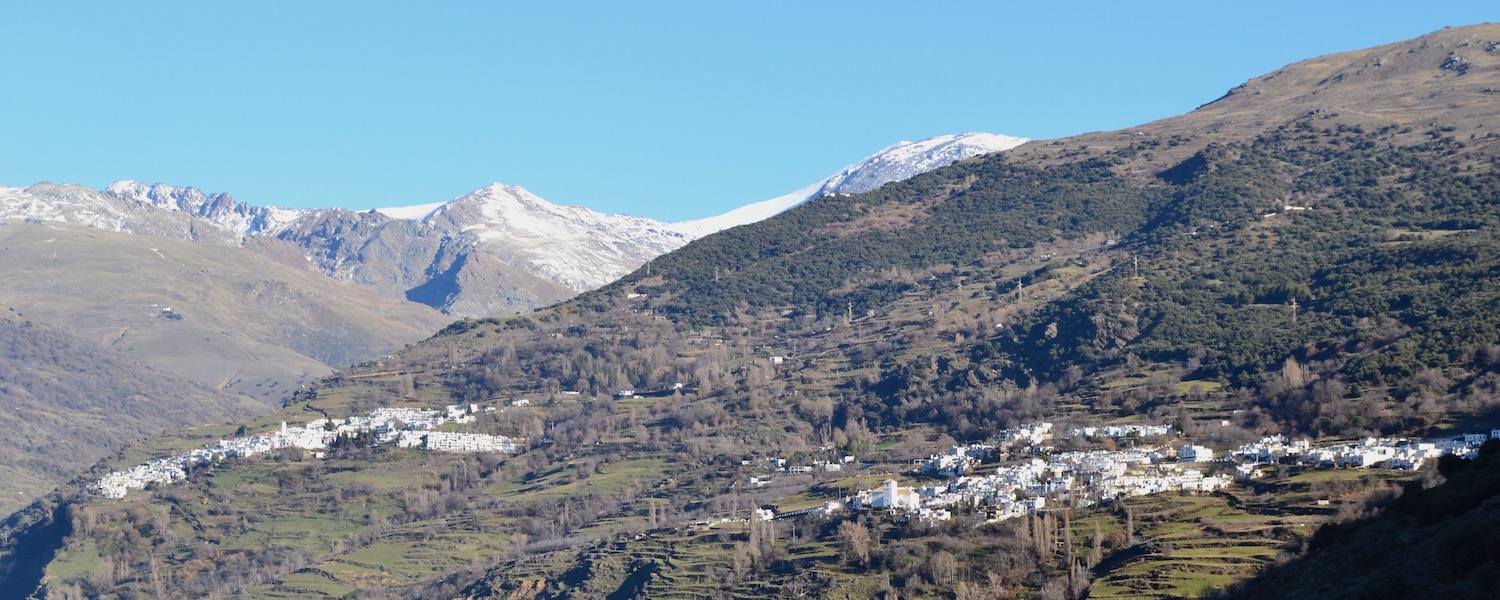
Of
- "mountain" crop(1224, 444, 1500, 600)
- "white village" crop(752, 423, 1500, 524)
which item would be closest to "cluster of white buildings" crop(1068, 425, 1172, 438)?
"white village" crop(752, 423, 1500, 524)

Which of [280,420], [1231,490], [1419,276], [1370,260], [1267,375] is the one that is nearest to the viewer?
[1231,490]

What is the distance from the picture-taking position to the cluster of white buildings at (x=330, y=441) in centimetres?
16338

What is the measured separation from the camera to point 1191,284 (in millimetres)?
150125

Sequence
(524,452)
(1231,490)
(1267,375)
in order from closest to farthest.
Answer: (1231,490)
(1267,375)
(524,452)

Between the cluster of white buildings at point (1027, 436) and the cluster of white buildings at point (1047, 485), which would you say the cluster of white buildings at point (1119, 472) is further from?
the cluster of white buildings at point (1027, 436)

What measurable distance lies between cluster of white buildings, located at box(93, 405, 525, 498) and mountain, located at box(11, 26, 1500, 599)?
2.50 metres

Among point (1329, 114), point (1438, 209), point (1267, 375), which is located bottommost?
point (1267, 375)

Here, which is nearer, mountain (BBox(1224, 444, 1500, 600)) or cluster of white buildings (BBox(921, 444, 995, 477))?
mountain (BBox(1224, 444, 1500, 600))

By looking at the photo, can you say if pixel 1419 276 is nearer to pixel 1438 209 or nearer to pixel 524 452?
pixel 1438 209

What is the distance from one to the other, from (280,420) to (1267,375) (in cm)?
9946

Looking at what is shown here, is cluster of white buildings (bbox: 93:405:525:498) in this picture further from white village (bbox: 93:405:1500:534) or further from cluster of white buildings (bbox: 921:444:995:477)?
cluster of white buildings (bbox: 921:444:995:477)

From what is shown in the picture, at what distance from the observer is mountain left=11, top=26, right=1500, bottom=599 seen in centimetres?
9819

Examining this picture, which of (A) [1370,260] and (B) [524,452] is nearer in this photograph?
(A) [1370,260]

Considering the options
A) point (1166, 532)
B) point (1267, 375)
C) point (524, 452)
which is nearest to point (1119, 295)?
point (1267, 375)
